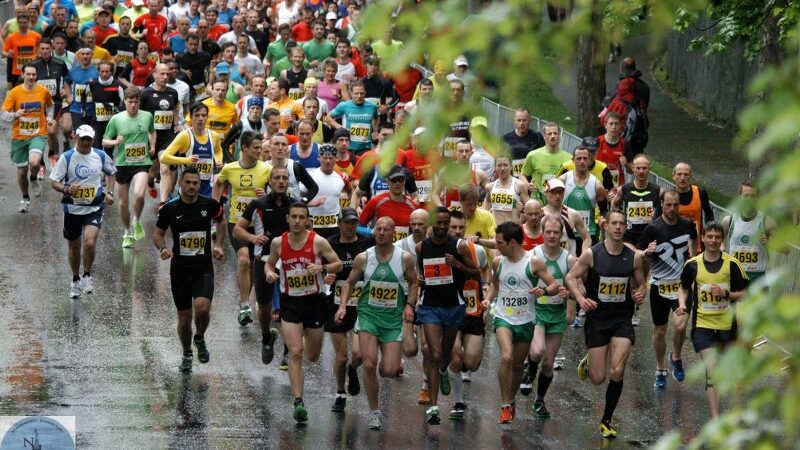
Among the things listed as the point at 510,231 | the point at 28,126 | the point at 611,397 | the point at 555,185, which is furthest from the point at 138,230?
the point at 611,397

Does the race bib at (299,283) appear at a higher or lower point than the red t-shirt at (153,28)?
lower

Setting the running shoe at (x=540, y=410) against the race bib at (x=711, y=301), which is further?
the running shoe at (x=540, y=410)

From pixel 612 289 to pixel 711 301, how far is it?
852 millimetres

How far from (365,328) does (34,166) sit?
9.29 meters

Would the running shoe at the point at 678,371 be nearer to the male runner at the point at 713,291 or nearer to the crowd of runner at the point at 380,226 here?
the crowd of runner at the point at 380,226

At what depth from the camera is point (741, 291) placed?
1309cm

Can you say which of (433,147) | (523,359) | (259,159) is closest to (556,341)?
(523,359)

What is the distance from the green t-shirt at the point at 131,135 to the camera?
19.1 metres

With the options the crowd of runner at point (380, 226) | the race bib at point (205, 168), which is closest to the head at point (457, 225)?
the crowd of runner at point (380, 226)

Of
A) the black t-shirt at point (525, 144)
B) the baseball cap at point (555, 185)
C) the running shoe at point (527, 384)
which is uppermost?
the black t-shirt at point (525, 144)

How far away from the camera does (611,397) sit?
1259cm

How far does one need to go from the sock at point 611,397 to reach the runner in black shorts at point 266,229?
331 cm

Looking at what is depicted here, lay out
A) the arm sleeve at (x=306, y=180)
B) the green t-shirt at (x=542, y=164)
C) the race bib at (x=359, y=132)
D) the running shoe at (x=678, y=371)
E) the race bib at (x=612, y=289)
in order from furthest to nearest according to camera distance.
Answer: the race bib at (x=359, y=132), the green t-shirt at (x=542, y=164), the arm sleeve at (x=306, y=180), the running shoe at (x=678, y=371), the race bib at (x=612, y=289)

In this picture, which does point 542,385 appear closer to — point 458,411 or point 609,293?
point 458,411
